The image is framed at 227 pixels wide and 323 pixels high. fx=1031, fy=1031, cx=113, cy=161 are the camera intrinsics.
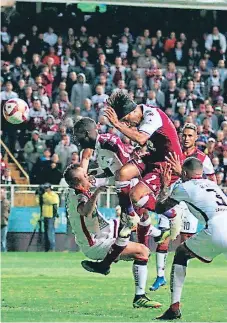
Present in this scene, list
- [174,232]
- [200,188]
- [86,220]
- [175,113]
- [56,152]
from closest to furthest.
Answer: [200,188] → [86,220] → [174,232] → [56,152] → [175,113]

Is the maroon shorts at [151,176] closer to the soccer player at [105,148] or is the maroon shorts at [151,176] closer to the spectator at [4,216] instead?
the soccer player at [105,148]

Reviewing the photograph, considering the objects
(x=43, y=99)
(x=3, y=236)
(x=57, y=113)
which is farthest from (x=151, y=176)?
(x=43, y=99)

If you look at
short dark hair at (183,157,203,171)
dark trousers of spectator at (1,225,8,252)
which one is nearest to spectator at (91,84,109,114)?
dark trousers of spectator at (1,225,8,252)

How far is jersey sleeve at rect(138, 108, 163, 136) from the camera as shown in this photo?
463 inches

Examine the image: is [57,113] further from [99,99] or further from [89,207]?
[89,207]

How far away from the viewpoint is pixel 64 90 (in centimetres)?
2605

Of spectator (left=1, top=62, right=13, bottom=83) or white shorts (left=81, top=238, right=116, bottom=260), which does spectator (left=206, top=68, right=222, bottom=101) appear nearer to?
spectator (left=1, top=62, right=13, bottom=83)

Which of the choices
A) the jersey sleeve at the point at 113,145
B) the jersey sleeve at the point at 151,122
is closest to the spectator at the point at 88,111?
the jersey sleeve at the point at 113,145

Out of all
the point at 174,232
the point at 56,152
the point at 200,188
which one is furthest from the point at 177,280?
the point at 56,152

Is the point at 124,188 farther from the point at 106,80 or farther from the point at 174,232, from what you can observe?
the point at 106,80

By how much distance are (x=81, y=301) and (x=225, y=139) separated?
12.9 meters

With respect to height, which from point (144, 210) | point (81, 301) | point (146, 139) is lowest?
point (81, 301)

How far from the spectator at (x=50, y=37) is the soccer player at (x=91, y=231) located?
56.7 feet

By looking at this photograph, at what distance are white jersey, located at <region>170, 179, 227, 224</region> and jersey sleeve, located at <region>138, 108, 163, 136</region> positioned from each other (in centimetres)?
175
